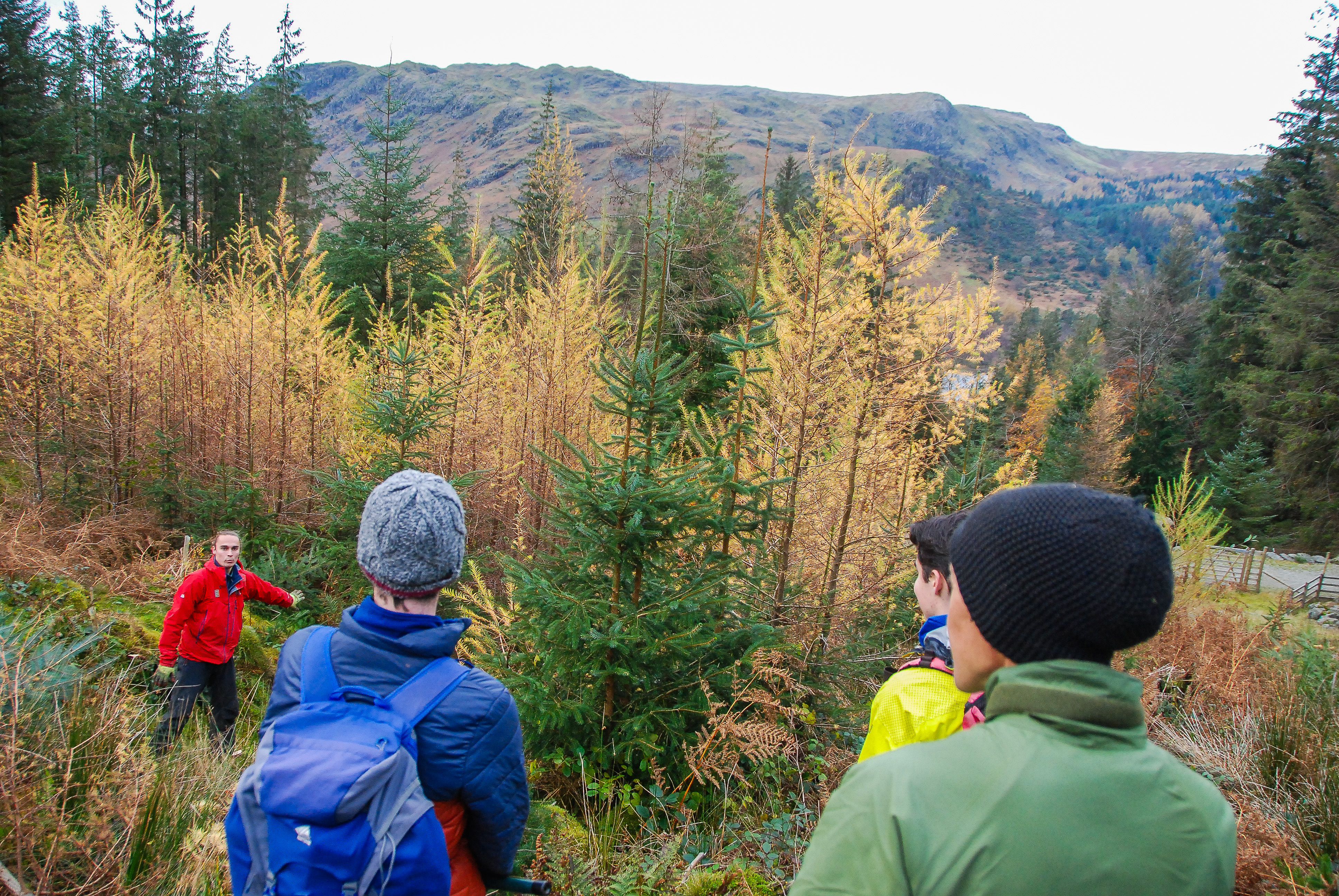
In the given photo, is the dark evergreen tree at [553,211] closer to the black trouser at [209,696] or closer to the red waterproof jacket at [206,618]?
the red waterproof jacket at [206,618]

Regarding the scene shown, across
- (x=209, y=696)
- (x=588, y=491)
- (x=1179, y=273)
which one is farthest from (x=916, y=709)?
(x=1179, y=273)

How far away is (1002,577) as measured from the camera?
1115mm

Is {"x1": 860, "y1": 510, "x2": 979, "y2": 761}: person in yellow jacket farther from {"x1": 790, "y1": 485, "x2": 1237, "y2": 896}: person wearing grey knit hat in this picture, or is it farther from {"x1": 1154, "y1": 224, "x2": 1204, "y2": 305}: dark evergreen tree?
{"x1": 1154, "y1": 224, "x2": 1204, "y2": 305}: dark evergreen tree

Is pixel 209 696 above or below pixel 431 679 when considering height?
below

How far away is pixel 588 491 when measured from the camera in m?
4.26

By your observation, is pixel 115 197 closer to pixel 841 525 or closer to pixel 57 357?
pixel 57 357

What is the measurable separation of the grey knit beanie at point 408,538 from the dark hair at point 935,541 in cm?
154

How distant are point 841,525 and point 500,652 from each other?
365 cm

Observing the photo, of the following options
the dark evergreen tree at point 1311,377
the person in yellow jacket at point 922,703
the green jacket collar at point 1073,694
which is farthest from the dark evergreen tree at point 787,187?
the green jacket collar at point 1073,694

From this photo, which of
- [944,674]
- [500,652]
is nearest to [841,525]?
[500,652]

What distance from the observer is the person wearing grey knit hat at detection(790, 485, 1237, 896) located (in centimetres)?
91

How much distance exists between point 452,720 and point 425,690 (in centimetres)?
10

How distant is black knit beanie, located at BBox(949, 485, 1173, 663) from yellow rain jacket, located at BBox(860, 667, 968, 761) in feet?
2.58

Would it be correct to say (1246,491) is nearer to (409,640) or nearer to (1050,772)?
(1050,772)
